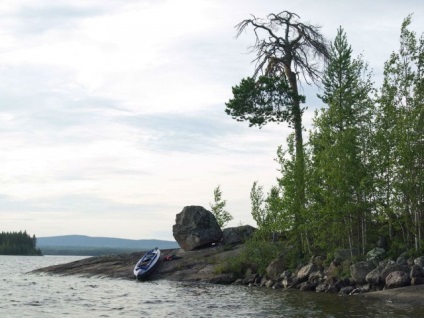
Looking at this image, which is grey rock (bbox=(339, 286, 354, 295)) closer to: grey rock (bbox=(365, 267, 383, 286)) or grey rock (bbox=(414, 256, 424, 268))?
grey rock (bbox=(365, 267, 383, 286))

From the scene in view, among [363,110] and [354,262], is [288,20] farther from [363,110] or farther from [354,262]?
[354,262]

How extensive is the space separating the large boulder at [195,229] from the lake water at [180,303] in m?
12.1

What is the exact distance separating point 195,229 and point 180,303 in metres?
24.9

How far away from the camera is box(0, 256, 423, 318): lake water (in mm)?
29453

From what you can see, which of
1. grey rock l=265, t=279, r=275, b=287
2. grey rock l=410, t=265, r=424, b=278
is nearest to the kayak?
grey rock l=265, t=279, r=275, b=287

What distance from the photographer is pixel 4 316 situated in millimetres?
28500

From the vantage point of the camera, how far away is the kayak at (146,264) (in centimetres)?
5258

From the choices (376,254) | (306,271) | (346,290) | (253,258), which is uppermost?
(376,254)

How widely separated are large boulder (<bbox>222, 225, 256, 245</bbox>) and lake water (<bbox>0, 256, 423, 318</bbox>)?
505 inches

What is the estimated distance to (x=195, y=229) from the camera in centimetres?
5903

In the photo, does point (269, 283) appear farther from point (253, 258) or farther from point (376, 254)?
point (376, 254)

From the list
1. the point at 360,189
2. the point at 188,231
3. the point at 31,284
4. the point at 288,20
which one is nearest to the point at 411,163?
the point at 360,189

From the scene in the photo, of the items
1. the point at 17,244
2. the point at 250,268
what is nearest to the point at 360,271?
the point at 250,268

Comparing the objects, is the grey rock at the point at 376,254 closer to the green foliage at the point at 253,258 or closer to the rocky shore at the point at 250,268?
the rocky shore at the point at 250,268
